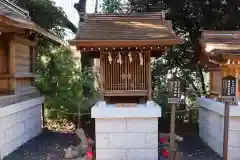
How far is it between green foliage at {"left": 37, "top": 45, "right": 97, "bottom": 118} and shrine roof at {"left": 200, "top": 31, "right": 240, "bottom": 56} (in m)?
4.81

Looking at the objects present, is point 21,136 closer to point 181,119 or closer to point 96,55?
point 96,55

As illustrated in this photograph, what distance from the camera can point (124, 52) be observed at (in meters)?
7.80

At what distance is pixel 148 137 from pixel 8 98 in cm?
374

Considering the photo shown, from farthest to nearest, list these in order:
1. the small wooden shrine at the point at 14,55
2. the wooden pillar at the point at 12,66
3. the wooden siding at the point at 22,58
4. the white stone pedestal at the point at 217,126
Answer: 1. the wooden siding at the point at 22,58
2. the wooden pillar at the point at 12,66
3. the small wooden shrine at the point at 14,55
4. the white stone pedestal at the point at 217,126

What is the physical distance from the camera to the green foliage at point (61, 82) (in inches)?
444

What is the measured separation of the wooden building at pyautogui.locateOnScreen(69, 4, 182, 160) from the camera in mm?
7223

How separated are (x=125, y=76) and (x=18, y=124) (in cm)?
329

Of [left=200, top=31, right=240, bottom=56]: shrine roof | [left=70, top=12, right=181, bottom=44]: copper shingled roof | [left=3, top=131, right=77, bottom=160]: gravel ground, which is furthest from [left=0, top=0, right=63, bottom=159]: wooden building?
[left=200, top=31, right=240, bottom=56]: shrine roof

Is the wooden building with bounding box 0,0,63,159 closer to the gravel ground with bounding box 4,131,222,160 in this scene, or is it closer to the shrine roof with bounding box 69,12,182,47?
the gravel ground with bounding box 4,131,222,160

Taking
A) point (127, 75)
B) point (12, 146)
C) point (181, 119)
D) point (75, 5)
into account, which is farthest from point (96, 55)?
point (75, 5)

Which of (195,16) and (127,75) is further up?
(195,16)

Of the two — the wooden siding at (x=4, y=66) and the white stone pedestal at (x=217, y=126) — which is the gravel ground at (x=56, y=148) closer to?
the white stone pedestal at (x=217, y=126)

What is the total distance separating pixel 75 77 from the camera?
38.2 feet

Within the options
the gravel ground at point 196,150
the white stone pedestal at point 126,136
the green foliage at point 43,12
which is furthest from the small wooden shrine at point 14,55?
the gravel ground at point 196,150
